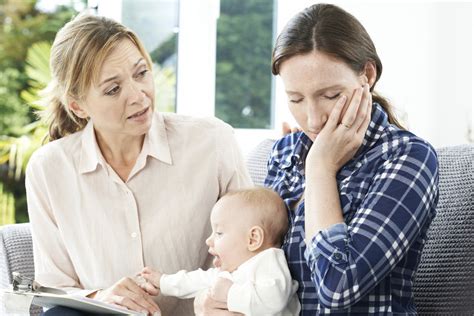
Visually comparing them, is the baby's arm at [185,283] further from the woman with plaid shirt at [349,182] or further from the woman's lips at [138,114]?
the woman's lips at [138,114]

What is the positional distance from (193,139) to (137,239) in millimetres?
323

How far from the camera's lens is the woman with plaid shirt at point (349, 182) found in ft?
5.28

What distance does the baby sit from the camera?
5.80 ft

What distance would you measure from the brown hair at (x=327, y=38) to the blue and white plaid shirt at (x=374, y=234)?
144 mm

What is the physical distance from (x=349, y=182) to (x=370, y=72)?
26 cm

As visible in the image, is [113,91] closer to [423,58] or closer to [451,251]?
[451,251]

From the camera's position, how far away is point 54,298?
180 centimetres

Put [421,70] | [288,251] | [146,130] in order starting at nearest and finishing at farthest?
[288,251], [146,130], [421,70]

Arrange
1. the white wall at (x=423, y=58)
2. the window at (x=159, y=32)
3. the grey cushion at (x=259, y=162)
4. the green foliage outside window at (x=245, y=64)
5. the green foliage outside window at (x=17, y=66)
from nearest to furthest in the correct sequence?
the grey cushion at (x=259, y=162), the white wall at (x=423, y=58), the window at (x=159, y=32), the green foliage outside window at (x=245, y=64), the green foliage outside window at (x=17, y=66)

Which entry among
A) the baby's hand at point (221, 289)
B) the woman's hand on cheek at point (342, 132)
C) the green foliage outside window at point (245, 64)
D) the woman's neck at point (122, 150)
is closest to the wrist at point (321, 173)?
the woman's hand on cheek at point (342, 132)

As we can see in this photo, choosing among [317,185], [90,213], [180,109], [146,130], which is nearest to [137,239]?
[90,213]

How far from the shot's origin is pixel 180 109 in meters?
4.34

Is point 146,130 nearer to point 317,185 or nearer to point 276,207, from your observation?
point 276,207

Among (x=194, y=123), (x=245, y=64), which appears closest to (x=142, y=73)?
(x=194, y=123)
